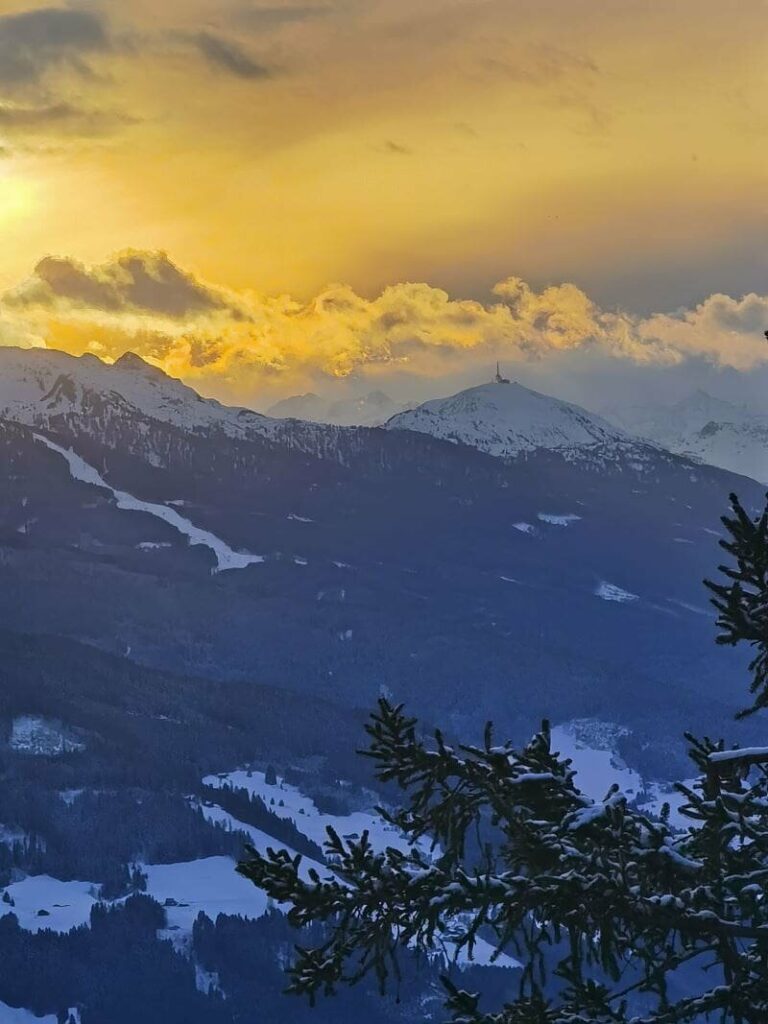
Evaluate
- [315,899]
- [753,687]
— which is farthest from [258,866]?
[753,687]

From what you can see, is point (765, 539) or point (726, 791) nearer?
point (765, 539)

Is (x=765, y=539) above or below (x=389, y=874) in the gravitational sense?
above

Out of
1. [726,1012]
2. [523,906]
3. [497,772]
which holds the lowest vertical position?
[726,1012]

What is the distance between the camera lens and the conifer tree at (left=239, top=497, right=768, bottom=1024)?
17.8 metres

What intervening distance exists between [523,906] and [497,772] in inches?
60.5

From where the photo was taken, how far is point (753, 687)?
18844mm

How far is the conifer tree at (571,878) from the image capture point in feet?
58.2

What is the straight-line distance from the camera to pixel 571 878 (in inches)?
711

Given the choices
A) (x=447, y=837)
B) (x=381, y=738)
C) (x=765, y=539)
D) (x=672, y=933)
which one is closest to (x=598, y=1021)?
(x=672, y=933)

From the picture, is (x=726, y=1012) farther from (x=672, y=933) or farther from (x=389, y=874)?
(x=389, y=874)

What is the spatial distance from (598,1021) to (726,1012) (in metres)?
1.54

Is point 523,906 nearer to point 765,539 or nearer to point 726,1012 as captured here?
point 726,1012

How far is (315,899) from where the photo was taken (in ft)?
60.7

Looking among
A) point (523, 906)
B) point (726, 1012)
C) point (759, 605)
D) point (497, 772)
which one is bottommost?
point (726, 1012)
